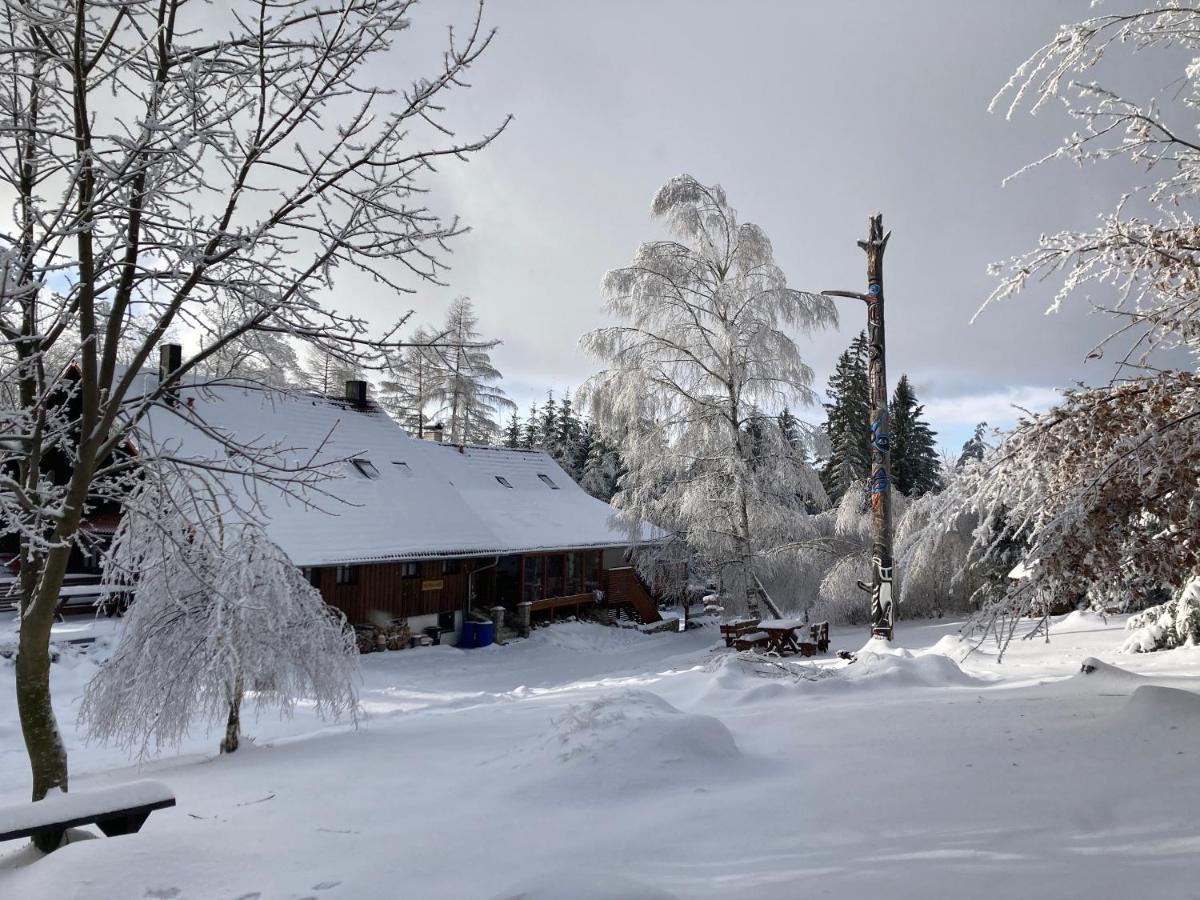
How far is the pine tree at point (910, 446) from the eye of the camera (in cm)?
3603

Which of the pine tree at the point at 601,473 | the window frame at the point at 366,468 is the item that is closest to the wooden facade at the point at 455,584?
the window frame at the point at 366,468

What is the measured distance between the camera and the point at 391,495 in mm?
20344

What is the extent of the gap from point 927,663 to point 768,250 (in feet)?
36.9

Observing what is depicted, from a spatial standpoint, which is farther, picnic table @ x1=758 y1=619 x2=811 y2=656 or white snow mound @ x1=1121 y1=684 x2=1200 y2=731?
picnic table @ x1=758 y1=619 x2=811 y2=656

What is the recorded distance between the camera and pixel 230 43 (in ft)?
13.9

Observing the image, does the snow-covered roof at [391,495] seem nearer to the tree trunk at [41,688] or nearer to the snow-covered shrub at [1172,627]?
the tree trunk at [41,688]

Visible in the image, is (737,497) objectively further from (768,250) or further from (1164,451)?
(1164,451)

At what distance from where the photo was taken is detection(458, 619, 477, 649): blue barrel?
20453 millimetres

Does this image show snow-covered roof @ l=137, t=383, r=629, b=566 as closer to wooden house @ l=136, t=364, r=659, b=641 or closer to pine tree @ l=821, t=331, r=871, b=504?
wooden house @ l=136, t=364, r=659, b=641

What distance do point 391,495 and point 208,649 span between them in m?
12.1

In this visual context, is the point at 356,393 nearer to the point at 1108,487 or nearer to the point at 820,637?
the point at 820,637

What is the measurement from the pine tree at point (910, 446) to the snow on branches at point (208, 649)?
1211 inches

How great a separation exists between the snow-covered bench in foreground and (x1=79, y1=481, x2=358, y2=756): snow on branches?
318 cm

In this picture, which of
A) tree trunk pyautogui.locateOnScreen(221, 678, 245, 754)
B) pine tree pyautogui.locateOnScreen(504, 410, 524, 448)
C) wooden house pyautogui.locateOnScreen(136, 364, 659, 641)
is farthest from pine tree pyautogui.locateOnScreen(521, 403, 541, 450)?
tree trunk pyautogui.locateOnScreen(221, 678, 245, 754)
